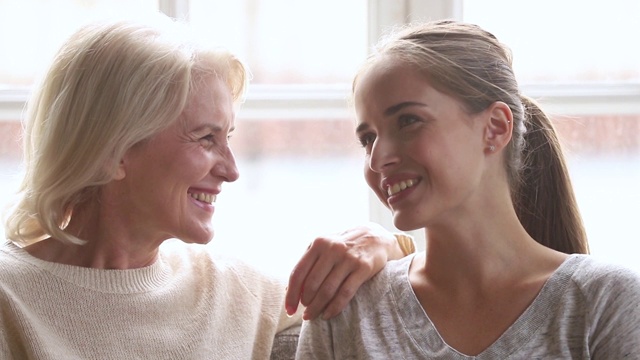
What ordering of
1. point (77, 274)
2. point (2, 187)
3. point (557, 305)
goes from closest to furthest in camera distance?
point (557, 305) → point (77, 274) → point (2, 187)

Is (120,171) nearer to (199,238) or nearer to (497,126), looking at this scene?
(199,238)

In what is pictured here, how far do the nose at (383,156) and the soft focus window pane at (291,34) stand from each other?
90cm

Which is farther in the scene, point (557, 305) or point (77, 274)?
point (77, 274)

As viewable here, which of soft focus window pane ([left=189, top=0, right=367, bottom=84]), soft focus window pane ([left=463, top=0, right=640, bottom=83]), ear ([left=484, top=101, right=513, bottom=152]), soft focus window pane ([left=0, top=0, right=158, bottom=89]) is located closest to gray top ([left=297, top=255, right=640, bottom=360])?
ear ([left=484, top=101, right=513, bottom=152])

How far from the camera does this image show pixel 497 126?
6.23 ft

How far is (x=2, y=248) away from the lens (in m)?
2.04

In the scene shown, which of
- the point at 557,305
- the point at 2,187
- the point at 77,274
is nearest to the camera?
the point at 557,305

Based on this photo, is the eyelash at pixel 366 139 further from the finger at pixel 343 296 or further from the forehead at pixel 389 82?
the finger at pixel 343 296

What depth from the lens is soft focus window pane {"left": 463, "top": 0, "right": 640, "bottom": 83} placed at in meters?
2.76

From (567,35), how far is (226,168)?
4.11ft

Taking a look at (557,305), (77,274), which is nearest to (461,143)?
(557,305)

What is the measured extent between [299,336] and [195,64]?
0.65m

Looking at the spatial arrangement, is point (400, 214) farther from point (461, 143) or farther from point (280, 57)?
point (280, 57)

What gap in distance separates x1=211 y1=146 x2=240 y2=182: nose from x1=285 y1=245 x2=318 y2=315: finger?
0.27 meters
